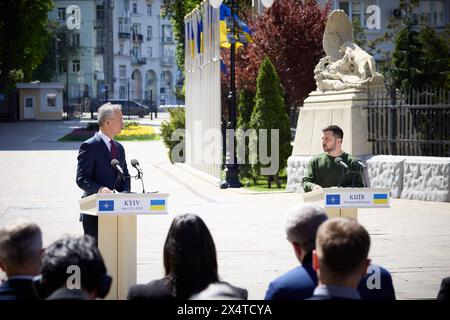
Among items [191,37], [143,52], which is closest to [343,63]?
[191,37]

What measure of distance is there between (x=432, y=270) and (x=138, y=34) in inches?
4847

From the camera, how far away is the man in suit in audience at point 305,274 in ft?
17.6

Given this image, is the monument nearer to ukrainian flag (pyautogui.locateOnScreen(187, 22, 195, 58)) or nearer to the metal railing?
the metal railing

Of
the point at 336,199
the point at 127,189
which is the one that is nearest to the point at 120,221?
the point at 127,189

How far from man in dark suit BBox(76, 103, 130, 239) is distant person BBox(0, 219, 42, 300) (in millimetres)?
3788

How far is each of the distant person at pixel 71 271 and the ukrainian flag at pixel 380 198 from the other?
383 centimetres

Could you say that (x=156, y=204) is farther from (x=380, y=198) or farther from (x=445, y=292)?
(x=445, y=292)

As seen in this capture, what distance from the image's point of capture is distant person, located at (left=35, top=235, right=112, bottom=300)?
183 inches

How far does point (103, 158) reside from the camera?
899cm

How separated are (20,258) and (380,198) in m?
3.96

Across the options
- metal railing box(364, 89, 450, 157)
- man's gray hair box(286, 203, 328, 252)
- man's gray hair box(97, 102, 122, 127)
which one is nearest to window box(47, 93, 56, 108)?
metal railing box(364, 89, 450, 157)

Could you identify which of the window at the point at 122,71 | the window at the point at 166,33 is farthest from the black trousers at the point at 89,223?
the window at the point at 166,33

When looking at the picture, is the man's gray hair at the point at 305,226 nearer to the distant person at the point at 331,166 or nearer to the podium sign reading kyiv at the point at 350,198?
the podium sign reading kyiv at the point at 350,198
